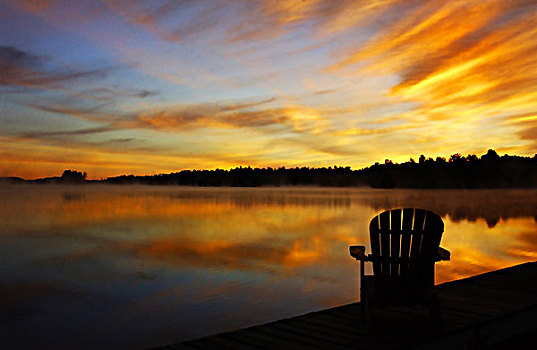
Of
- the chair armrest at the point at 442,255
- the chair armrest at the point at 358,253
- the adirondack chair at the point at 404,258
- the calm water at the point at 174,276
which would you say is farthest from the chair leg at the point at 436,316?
the calm water at the point at 174,276

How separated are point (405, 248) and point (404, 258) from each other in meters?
0.14

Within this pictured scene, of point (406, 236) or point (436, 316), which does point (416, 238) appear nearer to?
point (406, 236)

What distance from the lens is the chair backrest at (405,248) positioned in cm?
452

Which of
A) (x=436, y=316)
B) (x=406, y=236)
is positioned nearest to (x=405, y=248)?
(x=406, y=236)

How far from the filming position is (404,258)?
4535 mm

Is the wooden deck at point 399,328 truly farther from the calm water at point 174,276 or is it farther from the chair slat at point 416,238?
the calm water at point 174,276

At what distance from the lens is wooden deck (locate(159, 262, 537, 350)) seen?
13.5 feet

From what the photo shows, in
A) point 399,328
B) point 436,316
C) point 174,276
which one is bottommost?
point 174,276

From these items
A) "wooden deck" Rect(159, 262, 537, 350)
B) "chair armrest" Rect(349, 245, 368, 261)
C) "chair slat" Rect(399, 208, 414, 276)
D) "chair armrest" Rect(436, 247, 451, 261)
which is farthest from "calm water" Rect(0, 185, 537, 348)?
"chair armrest" Rect(436, 247, 451, 261)

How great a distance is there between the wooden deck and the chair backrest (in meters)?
0.46

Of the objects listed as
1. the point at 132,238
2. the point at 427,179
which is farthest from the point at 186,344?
the point at 427,179

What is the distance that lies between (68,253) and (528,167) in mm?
96852

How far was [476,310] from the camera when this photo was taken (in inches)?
202

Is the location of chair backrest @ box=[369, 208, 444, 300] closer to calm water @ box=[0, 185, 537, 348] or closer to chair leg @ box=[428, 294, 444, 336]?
chair leg @ box=[428, 294, 444, 336]
